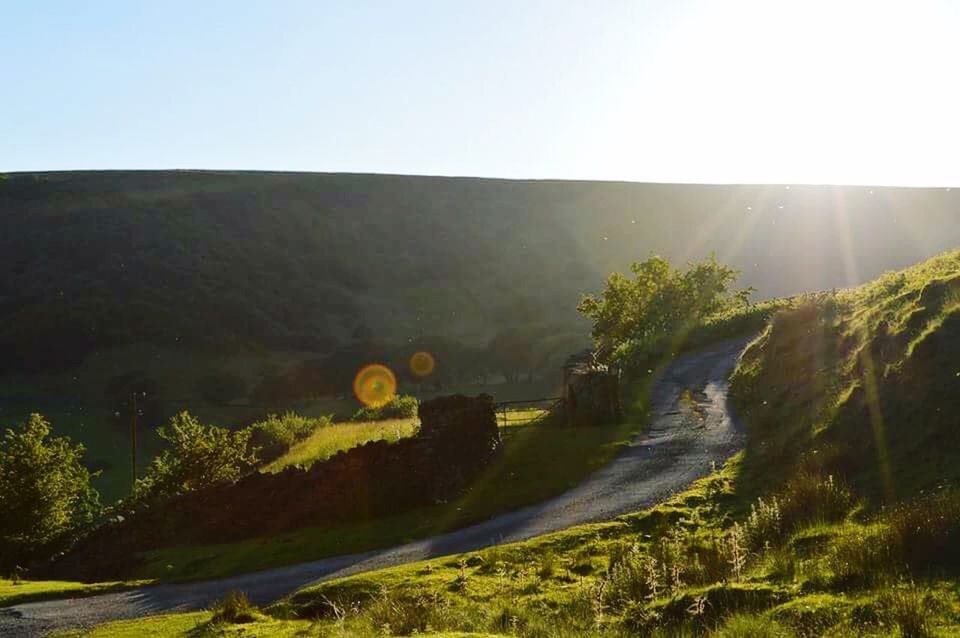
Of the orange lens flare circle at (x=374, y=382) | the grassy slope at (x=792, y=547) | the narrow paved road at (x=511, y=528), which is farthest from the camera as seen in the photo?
the orange lens flare circle at (x=374, y=382)

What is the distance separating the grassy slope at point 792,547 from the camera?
9.64 metres

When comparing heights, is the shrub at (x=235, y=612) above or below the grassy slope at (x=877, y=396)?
below

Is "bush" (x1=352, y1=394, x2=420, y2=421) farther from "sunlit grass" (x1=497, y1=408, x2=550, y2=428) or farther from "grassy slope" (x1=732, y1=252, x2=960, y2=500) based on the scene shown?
"grassy slope" (x1=732, y1=252, x2=960, y2=500)

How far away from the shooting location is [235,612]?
13.9m

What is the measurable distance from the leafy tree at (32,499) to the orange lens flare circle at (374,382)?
59899 millimetres

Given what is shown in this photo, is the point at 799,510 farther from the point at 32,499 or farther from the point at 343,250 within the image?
the point at 343,250

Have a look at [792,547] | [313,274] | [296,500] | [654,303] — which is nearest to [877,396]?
[792,547]

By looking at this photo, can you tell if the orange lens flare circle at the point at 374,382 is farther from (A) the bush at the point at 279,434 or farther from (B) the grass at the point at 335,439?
(B) the grass at the point at 335,439

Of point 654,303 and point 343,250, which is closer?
point 654,303

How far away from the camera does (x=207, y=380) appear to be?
100938mm

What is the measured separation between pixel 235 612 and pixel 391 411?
40.3 metres

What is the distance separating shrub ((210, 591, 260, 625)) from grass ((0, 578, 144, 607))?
6.22 metres

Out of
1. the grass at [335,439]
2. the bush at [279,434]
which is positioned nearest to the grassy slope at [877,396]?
the grass at [335,439]

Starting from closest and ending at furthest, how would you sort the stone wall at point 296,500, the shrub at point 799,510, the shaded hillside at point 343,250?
the shrub at point 799,510
the stone wall at point 296,500
the shaded hillside at point 343,250
